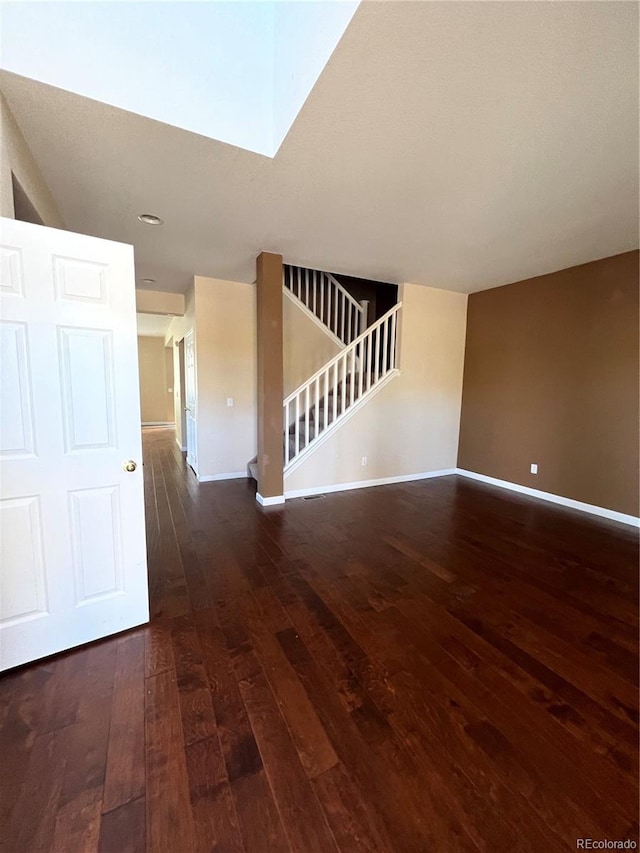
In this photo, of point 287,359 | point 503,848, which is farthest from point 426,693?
point 287,359

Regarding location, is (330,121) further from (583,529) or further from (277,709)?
(583,529)

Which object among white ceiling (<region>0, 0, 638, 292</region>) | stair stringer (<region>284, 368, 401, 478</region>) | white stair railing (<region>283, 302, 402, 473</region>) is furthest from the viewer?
white stair railing (<region>283, 302, 402, 473</region>)

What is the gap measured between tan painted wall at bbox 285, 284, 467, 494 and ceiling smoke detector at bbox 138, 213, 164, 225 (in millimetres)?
2868

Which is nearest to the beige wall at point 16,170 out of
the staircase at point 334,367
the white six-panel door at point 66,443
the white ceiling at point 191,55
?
the white ceiling at point 191,55

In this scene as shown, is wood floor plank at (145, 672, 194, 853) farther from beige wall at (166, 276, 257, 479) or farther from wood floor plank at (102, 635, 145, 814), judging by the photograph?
beige wall at (166, 276, 257, 479)

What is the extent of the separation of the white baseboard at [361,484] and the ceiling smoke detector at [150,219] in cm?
304

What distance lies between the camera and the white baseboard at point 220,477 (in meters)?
4.88

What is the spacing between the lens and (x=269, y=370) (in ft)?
12.5

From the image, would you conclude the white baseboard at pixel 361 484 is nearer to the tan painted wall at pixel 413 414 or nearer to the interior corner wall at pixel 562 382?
the tan painted wall at pixel 413 414

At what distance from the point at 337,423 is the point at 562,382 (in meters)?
2.78

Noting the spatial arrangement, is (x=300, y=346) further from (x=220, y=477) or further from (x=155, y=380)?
(x=155, y=380)

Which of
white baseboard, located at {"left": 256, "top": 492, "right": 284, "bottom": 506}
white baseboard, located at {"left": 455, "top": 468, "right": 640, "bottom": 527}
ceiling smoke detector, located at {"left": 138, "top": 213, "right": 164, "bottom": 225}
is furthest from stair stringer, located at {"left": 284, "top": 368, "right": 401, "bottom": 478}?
ceiling smoke detector, located at {"left": 138, "top": 213, "right": 164, "bottom": 225}

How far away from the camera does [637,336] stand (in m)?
3.58

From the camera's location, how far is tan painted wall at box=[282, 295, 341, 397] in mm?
5168
